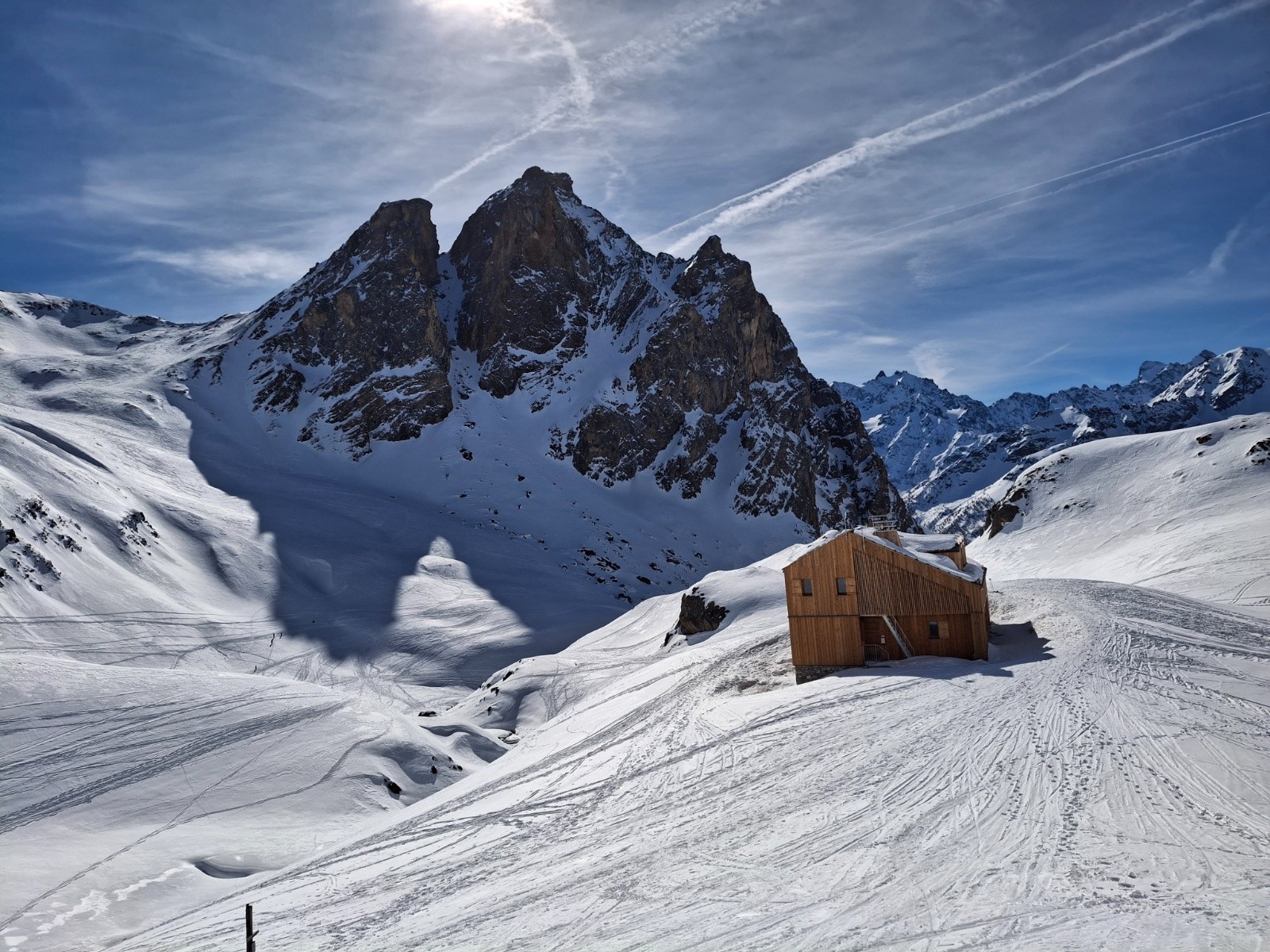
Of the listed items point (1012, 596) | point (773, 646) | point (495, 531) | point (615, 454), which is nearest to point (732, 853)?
point (773, 646)

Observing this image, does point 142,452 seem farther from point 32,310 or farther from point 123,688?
point 32,310

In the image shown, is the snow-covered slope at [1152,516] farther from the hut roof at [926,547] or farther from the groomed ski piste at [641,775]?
the hut roof at [926,547]

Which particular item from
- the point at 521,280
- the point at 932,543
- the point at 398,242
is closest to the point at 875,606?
the point at 932,543

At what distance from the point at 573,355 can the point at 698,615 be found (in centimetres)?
7138

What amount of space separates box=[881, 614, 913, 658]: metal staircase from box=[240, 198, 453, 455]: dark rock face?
67342 mm

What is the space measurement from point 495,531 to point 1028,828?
A: 2377 inches

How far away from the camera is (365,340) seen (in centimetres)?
9206

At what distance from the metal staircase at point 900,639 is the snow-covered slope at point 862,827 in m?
1.06

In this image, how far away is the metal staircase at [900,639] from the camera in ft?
80.7

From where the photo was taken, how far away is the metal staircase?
24.6 m

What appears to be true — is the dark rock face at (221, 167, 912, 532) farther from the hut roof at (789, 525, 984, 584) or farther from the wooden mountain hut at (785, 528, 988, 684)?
the wooden mountain hut at (785, 528, 988, 684)

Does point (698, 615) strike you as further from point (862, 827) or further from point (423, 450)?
point (423, 450)

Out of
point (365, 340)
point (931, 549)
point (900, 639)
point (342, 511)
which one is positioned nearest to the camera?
point (900, 639)

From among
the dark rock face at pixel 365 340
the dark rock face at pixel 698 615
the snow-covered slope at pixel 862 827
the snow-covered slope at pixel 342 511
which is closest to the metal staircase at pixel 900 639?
the snow-covered slope at pixel 862 827
